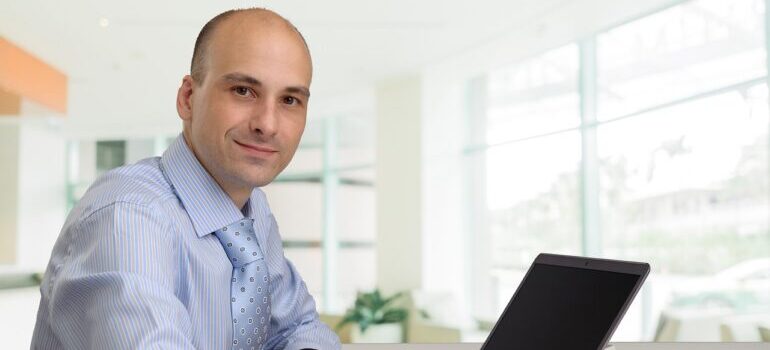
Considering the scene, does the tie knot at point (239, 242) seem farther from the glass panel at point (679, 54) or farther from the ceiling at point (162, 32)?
the glass panel at point (679, 54)

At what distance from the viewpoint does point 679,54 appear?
631 cm

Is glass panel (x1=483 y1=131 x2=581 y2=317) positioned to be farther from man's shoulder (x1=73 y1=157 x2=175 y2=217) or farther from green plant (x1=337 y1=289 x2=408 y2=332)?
man's shoulder (x1=73 y1=157 x2=175 y2=217)

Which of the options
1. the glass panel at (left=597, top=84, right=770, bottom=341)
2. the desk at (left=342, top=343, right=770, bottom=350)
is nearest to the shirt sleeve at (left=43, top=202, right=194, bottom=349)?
the desk at (left=342, top=343, right=770, bottom=350)

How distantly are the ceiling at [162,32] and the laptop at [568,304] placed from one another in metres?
5.31

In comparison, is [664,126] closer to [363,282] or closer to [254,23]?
[363,282]

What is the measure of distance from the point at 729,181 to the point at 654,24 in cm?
136

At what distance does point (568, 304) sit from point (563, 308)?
1 cm

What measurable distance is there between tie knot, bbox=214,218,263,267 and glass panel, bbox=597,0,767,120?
555 centimetres

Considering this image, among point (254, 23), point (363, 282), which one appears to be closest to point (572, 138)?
point (363, 282)

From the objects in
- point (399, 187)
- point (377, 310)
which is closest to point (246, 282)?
point (399, 187)

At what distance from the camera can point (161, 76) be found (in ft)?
21.1

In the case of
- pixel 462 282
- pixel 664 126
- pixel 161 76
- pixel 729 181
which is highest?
pixel 161 76

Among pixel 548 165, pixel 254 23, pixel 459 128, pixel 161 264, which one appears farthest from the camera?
pixel 459 128

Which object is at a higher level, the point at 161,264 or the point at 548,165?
the point at 548,165
